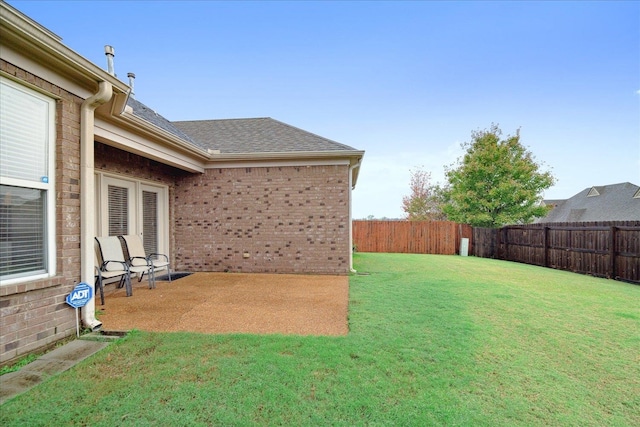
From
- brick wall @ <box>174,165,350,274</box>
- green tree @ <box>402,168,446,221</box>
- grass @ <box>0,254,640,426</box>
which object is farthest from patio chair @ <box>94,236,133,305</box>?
green tree @ <box>402,168,446,221</box>

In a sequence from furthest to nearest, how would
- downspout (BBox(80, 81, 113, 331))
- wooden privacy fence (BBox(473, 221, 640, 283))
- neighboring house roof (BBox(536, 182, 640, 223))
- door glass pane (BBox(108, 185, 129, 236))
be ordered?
1. neighboring house roof (BBox(536, 182, 640, 223))
2. wooden privacy fence (BBox(473, 221, 640, 283))
3. door glass pane (BBox(108, 185, 129, 236))
4. downspout (BBox(80, 81, 113, 331))

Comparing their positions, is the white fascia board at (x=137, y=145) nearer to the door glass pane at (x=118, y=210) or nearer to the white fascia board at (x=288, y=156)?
the white fascia board at (x=288, y=156)

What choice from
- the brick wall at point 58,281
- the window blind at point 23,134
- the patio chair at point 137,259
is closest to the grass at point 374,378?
the brick wall at point 58,281

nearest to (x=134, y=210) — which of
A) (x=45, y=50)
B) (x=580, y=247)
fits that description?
(x=45, y=50)

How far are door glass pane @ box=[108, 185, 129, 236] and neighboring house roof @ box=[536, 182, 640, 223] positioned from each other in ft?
84.2

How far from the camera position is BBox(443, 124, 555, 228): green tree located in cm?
1591

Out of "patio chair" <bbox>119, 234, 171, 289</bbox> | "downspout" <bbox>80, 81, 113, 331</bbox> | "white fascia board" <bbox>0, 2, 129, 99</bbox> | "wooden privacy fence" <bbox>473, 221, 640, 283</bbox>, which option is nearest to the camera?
"white fascia board" <bbox>0, 2, 129, 99</bbox>

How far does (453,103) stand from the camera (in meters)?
12.7

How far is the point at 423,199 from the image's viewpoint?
24.5 meters

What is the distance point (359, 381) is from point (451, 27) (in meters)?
10.7

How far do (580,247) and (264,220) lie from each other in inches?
381

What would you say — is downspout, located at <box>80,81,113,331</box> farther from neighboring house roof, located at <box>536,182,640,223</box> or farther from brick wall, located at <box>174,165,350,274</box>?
neighboring house roof, located at <box>536,182,640,223</box>

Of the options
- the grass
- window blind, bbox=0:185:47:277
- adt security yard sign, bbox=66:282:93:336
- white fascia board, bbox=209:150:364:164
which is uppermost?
white fascia board, bbox=209:150:364:164

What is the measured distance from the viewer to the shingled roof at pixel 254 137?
7.26 metres
